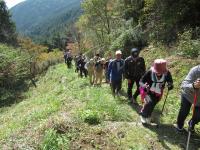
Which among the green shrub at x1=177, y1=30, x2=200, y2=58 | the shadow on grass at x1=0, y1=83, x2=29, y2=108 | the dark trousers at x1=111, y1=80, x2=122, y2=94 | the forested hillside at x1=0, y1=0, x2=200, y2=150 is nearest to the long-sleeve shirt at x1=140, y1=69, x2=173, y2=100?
the forested hillside at x1=0, y1=0, x2=200, y2=150

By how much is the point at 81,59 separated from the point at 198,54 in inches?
399

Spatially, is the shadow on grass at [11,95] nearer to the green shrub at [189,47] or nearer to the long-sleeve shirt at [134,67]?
the green shrub at [189,47]

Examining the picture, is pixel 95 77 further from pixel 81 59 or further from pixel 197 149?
pixel 197 149

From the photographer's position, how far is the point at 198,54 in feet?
63.6

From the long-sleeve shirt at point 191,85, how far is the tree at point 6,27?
65.3 meters

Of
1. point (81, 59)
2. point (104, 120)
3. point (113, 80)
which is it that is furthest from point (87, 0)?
point (104, 120)

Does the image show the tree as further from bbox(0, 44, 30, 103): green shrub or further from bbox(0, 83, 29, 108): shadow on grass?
bbox(0, 83, 29, 108): shadow on grass

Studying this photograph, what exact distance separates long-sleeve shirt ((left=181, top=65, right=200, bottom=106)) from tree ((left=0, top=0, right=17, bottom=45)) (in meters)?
65.3

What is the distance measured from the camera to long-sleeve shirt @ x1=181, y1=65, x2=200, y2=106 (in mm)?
9078

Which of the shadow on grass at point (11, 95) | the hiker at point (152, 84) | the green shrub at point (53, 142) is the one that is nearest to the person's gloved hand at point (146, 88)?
the hiker at point (152, 84)

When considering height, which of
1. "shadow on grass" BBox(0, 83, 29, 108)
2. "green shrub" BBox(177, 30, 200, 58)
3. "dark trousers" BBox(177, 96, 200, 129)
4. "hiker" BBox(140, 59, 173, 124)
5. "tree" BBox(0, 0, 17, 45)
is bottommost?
"shadow on grass" BBox(0, 83, 29, 108)

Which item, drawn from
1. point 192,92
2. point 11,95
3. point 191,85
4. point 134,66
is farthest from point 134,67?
point 11,95

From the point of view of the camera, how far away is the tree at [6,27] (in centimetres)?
7212

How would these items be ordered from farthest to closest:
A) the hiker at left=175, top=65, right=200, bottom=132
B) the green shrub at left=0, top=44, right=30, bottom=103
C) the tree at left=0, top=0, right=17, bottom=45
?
the tree at left=0, top=0, right=17, bottom=45, the green shrub at left=0, top=44, right=30, bottom=103, the hiker at left=175, top=65, right=200, bottom=132
